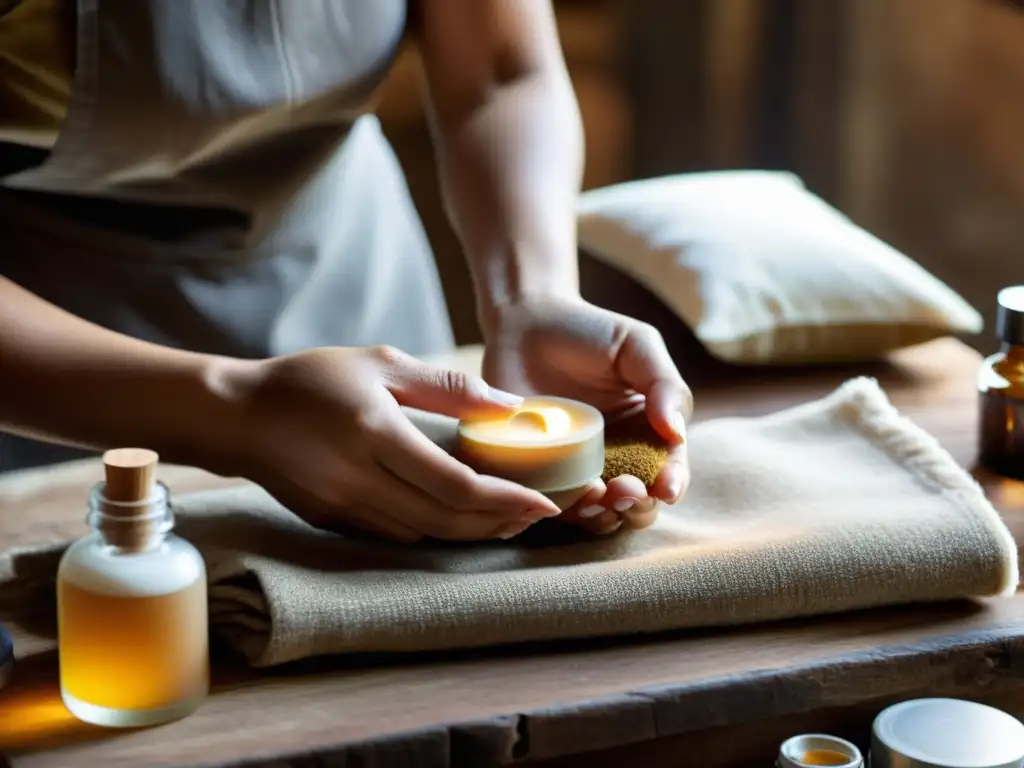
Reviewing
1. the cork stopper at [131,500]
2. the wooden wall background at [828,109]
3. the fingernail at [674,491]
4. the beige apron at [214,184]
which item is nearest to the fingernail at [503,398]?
the fingernail at [674,491]

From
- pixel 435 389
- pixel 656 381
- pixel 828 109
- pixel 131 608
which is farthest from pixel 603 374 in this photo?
pixel 828 109

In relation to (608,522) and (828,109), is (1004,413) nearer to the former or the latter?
(608,522)

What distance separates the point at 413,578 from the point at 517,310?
10.4 inches

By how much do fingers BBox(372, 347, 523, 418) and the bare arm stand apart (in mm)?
196

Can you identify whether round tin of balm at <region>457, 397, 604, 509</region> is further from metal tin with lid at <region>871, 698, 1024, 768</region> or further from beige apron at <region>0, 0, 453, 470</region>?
beige apron at <region>0, 0, 453, 470</region>

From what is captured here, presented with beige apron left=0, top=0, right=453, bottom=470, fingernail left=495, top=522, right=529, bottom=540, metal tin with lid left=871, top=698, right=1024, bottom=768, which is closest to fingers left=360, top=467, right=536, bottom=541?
fingernail left=495, top=522, right=529, bottom=540

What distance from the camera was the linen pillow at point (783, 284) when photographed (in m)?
1.15

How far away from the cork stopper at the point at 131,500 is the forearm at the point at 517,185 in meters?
0.37

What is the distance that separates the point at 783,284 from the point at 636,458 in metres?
0.40

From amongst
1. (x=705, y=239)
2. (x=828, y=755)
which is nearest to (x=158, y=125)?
(x=705, y=239)

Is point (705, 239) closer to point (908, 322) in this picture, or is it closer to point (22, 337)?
point (908, 322)

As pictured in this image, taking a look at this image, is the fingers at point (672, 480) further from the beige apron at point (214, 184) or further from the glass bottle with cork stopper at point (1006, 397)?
the beige apron at point (214, 184)

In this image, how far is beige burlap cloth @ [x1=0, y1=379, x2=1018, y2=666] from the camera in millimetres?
730

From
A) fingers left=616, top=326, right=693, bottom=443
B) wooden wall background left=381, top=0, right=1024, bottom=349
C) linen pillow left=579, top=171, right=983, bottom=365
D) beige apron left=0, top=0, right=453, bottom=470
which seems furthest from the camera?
wooden wall background left=381, top=0, right=1024, bottom=349
